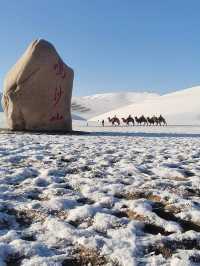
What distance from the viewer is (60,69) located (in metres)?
22.1

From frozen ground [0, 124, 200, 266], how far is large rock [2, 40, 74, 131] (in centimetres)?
1201

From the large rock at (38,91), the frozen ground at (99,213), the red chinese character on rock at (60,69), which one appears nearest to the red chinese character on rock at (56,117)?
the large rock at (38,91)

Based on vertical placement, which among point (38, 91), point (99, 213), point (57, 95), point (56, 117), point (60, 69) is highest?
point (60, 69)

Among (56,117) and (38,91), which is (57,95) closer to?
(38,91)

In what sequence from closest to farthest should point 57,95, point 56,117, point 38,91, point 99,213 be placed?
point 99,213, point 38,91, point 57,95, point 56,117

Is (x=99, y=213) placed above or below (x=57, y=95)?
below

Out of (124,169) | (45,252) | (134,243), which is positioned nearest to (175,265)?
(134,243)

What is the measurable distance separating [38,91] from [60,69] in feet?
5.90

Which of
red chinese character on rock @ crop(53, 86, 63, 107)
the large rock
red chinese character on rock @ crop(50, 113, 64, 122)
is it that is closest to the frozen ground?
the large rock

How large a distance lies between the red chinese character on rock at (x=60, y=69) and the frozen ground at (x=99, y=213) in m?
12.9

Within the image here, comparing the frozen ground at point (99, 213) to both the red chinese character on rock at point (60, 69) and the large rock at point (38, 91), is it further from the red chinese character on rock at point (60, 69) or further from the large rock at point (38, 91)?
the red chinese character on rock at point (60, 69)

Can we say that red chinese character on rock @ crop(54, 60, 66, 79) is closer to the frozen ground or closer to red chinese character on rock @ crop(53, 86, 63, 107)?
red chinese character on rock @ crop(53, 86, 63, 107)

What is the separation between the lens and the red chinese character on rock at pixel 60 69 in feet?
71.9

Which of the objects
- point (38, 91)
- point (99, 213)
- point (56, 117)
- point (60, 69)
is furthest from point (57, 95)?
point (99, 213)
